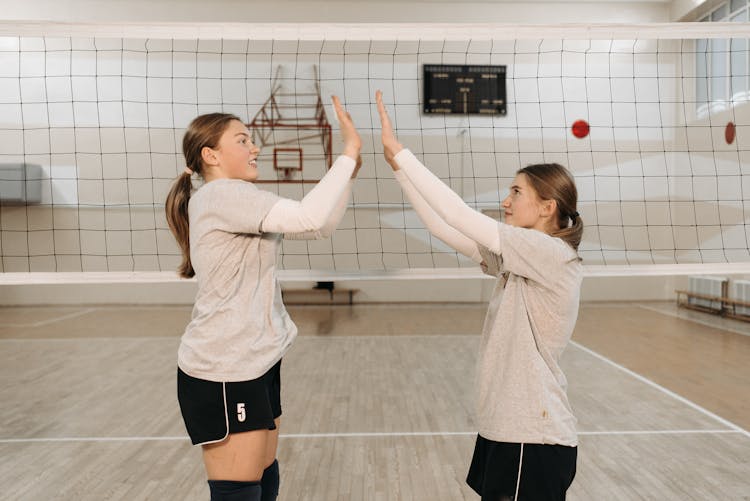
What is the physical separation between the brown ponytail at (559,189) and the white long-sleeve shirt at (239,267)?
454mm

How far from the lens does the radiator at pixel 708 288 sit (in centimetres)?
792

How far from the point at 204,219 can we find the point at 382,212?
7.84 metres

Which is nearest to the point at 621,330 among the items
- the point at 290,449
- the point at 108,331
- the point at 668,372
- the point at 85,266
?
the point at 668,372

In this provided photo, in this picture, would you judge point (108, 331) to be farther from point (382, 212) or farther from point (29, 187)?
point (382, 212)

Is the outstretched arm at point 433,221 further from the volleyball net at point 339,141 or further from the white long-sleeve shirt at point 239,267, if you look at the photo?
the volleyball net at point 339,141

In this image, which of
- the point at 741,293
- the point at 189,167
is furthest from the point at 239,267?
the point at 741,293

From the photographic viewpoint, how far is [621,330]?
6957 mm

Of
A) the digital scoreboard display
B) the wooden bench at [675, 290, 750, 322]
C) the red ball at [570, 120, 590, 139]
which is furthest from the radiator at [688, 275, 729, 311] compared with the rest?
the digital scoreboard display

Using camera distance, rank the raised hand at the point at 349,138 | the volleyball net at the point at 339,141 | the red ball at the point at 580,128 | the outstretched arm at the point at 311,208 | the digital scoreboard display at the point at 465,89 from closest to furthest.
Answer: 1. the outstretched arm at the point at 311,208
2. the raised hand at the point at 349,138
3. the volleyball net at the point at 339,141
4. the red ball at the point at 580,128
5. the digital scoreboard display at the point at 465,89

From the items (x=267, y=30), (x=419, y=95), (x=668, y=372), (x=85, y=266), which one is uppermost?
(x=419, y=95)

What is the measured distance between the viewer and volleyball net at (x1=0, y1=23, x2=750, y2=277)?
8.80 m

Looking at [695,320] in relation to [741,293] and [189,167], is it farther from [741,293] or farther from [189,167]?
[189,167]

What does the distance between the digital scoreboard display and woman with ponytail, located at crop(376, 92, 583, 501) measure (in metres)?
7.84

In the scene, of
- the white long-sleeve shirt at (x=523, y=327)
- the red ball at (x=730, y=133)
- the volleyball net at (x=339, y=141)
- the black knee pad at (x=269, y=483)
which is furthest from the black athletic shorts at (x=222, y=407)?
the red ball at (x=730, y=133)
